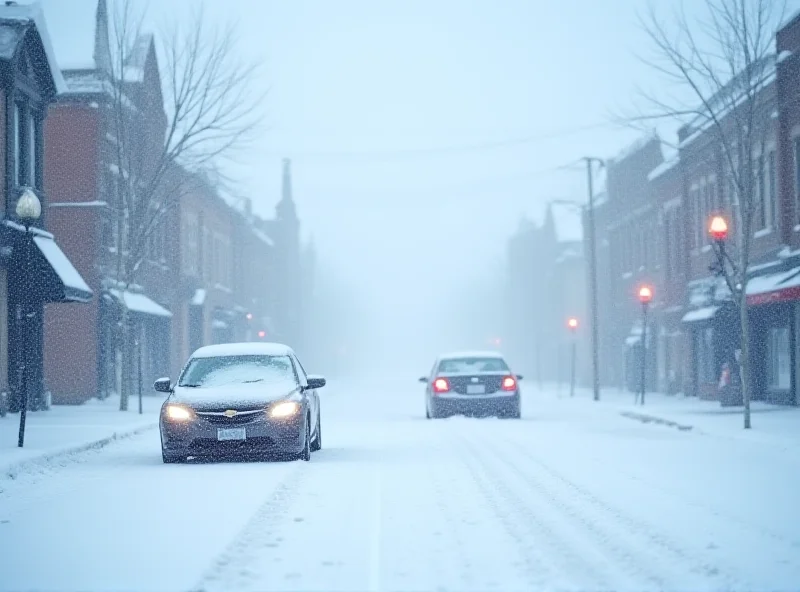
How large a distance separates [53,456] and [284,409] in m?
3.75

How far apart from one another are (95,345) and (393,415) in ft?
33.0

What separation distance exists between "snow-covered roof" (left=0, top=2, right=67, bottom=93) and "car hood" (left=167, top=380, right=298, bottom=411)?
15.2 meters

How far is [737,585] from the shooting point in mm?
7684

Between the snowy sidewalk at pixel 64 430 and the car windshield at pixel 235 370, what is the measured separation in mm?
2254

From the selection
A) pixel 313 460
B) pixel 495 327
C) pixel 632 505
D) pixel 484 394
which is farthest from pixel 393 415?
pixel 495 327

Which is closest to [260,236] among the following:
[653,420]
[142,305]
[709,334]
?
[142,305]

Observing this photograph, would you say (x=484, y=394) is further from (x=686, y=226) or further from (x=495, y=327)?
(x=495, y=327)

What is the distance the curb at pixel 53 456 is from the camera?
48.8 ft

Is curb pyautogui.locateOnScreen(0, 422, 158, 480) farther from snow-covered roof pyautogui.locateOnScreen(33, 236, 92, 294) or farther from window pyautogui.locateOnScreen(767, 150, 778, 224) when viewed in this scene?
window pyautogui.locateOnScreen(767, 150, 778, 224)

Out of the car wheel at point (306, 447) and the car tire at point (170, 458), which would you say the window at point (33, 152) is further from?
the car wheel at point (306, 447)

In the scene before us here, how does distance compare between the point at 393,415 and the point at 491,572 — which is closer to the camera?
the point at 491,572

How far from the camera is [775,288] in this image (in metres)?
28.3

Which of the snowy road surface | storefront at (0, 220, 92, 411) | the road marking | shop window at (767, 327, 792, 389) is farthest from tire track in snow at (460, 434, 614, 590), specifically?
shop window at (767, 327, 792, 389)

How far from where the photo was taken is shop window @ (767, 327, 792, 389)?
102 ft
